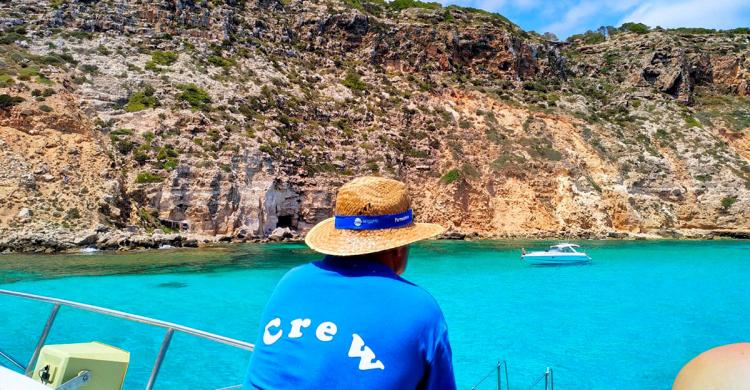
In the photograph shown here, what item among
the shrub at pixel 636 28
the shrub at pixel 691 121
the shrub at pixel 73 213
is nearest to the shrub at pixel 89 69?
the shrub at pixel 73 213

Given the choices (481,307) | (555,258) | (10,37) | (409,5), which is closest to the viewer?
(481,307)

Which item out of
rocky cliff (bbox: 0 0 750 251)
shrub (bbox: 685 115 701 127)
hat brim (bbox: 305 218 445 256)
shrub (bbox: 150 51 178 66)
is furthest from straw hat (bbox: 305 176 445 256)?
shrub (bbox: 685 115 701 127)

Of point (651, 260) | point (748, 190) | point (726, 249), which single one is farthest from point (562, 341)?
point (748, 190)

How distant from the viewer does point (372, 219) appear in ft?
8.04

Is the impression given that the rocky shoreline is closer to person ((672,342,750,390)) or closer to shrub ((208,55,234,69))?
shrub ((208,55,234,69))

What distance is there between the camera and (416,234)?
2.46 metres

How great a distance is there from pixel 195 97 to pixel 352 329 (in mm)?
43424

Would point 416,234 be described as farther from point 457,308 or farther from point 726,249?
point 726,249

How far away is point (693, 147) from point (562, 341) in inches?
1834

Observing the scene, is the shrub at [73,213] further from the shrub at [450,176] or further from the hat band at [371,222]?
the hat band at [371,222]

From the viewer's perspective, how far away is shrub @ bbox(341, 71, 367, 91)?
51.7m

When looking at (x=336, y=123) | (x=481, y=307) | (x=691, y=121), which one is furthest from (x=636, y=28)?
(x=481, y=307)

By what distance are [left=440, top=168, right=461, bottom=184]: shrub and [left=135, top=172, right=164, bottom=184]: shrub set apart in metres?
22.2

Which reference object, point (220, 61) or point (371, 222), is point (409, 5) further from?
point (371, 222)
